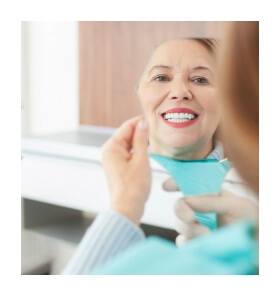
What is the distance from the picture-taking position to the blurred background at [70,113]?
1.18m

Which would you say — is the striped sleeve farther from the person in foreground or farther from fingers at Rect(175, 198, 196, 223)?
fingers at Rect(175, 198, 196, 223)

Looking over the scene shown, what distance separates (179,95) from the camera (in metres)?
1.15

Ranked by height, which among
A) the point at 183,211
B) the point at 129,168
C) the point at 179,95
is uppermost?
the point at 179,95

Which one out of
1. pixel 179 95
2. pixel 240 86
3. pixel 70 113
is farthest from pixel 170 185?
pixel 240 86

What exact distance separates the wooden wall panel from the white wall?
0.08 ft

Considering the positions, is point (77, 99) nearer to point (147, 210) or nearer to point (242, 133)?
point (147, 210)

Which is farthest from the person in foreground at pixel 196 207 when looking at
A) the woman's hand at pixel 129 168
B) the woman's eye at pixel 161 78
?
the woman's eye at pixel 161 78

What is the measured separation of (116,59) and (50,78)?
0.18 meters

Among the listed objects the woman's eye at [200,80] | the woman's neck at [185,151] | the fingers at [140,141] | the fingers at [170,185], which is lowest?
the fingers at [170,185]

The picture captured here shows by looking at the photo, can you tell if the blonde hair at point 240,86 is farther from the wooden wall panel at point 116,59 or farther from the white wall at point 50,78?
the white wall at point 50,78

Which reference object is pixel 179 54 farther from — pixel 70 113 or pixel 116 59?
pixel 70 113

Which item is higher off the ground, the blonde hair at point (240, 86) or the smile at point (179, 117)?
the blonde hair at point (240, 86)

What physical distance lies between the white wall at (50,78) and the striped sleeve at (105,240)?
41cm
